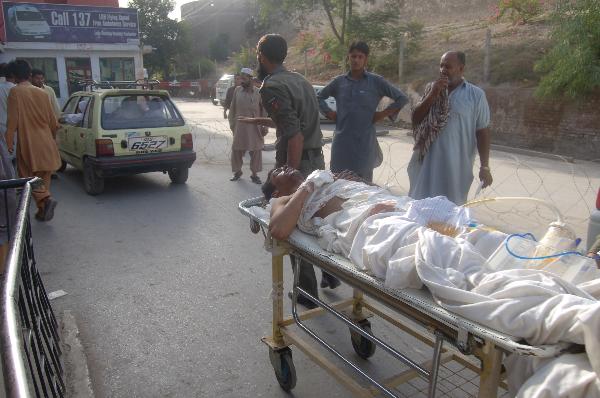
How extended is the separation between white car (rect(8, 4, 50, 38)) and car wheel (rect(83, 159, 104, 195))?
1220 cm

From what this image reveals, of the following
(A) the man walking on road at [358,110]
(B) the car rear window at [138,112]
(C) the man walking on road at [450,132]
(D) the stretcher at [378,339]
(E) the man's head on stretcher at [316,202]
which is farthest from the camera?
(B) the car rear window at [138,112]

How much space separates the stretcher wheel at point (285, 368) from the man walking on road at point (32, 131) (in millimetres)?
3948

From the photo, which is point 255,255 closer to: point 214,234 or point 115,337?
point 214,234

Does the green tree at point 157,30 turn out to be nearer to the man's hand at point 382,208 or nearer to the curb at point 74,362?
the curb at point 74,362

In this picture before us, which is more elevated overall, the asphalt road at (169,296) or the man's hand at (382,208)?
the man's hand at (382,208)

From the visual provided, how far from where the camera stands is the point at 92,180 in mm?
6934

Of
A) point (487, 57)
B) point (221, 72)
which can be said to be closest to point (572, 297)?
point (487, 57)

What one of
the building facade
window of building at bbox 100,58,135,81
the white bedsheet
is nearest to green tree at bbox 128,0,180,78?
window of building at bbox 100,58,135,81

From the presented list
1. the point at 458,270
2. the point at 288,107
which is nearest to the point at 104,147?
the point at 288,107

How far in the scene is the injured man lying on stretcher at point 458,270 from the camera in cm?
138

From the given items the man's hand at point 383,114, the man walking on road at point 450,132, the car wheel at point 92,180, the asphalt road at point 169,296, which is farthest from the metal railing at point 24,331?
the car wheel at point 92,180

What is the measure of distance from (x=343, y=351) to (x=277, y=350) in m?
0.61

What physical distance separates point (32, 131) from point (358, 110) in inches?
154

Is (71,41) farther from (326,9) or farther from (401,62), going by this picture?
(401,62)
